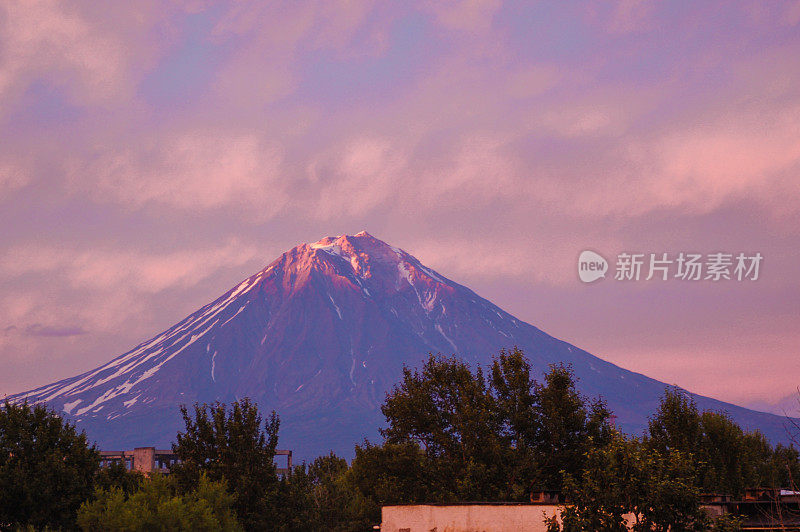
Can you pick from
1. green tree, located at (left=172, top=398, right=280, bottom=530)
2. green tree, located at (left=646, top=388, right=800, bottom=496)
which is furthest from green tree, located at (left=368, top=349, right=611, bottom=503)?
green tree, located at (left=172, top=398, right=280, bottom=530)

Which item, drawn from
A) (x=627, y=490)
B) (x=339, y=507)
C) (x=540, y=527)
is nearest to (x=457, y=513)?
(x=540, y=527)

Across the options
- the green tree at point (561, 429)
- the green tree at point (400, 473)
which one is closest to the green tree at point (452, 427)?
the green tree at point (400, 473)

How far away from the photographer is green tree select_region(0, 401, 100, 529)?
5359 cm

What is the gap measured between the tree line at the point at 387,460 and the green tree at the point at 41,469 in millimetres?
79

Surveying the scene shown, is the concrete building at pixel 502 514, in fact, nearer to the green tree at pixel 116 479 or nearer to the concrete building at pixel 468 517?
the concrete building at pixel 468 517

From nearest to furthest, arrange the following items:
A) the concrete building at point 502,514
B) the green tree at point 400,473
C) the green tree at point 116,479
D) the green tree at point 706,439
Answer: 1. the concrete building at point 502,514
2. the green tree at point 116,479
3. the green tree at point 706,439
4. the green tree at point 400,473

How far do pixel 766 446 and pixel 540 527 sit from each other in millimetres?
66234

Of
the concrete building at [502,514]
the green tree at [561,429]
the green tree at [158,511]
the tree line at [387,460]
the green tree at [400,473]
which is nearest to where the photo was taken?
the concrete building at [502,514]

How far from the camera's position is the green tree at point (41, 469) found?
53.6 meters

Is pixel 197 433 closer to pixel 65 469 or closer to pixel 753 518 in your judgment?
pixel 65 469

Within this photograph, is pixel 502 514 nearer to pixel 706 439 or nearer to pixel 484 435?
pixel 484 435

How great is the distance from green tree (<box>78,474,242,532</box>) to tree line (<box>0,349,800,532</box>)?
9 cm

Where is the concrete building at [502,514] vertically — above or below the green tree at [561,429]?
below

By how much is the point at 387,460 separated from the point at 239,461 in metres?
12.9
